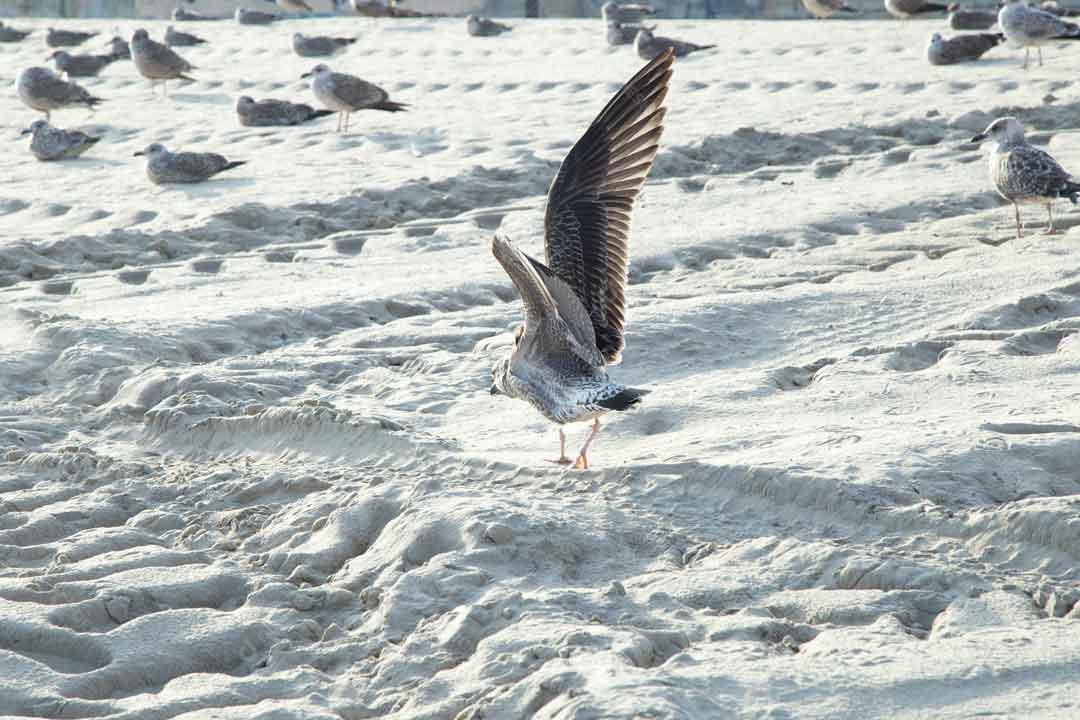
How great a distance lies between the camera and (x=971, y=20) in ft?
50.0

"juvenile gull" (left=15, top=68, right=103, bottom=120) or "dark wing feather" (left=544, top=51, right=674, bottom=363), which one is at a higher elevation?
"dark wing feather" (left=544, top=51, right=674, bottom=363)

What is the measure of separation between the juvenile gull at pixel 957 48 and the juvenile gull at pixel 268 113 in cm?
540

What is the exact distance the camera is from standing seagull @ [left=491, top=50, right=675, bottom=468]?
448 centimetres

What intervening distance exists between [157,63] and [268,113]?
3170 mm

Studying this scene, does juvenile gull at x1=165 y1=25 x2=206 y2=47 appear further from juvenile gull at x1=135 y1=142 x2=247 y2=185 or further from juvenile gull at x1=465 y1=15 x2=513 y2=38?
juvenile gull at x1=135 y1=142 x2=247 y2=185

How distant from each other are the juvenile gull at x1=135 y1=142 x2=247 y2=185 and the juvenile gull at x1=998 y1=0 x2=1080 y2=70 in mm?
7088

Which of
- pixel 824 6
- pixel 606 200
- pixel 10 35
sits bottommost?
pixel 10 35

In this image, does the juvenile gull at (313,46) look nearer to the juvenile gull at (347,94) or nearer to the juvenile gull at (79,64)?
the juvenile gull at (79,64)

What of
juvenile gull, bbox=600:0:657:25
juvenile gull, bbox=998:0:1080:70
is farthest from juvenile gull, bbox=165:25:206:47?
juvenile gull, bbox=998:0:1080:70

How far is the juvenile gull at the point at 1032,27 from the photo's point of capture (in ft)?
41.5

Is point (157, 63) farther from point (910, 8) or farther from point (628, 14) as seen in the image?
point (910, 8)

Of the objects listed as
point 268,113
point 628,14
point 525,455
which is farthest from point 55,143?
point 628,14

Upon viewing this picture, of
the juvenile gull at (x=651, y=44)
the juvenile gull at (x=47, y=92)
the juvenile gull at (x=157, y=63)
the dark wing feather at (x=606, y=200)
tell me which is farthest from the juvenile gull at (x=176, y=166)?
the juvenile gull at (x=651, y=44)

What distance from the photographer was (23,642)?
356cm
